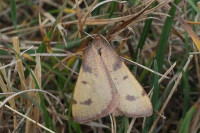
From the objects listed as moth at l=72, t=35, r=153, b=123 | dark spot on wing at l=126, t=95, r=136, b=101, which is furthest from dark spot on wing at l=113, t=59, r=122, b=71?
dark spot on wing at l=126, t=95, r=136, b=101

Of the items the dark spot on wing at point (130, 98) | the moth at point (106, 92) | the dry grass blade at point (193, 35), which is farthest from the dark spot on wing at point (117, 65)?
the dry grass blade at point (193, 35)

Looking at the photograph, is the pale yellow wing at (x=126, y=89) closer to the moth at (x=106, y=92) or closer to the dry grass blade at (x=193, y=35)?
the moth at (x=106, y=92)

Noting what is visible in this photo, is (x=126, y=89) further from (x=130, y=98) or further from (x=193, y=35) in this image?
(x=193, y=35)

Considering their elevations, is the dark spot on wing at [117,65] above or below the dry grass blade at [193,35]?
below

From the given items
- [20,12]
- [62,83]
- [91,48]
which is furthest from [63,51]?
[20,12]

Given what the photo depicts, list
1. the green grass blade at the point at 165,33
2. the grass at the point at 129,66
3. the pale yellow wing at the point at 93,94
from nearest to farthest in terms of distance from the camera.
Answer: the pale yellow wing at the point at 93,94, the grass at the point at 129,66, the green grass blade at the point at 165,33

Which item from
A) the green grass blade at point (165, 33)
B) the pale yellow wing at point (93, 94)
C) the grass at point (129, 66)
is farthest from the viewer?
the green grass blade at point (165, 33)

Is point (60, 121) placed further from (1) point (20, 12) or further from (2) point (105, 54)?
(1) point (20, 12)

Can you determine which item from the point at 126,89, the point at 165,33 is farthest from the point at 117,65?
the point at 165,33
